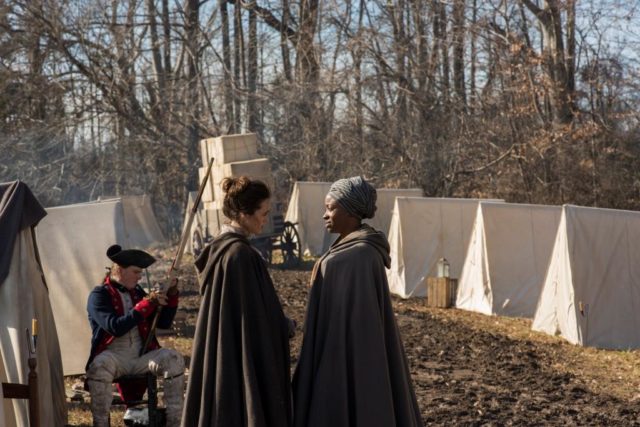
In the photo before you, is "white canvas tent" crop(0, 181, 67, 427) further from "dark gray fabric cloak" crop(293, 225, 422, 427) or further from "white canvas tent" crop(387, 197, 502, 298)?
"white canvas tent" crop(387, 197, 502, 298)

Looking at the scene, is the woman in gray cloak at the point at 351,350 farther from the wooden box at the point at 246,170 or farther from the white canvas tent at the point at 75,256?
the wooden box at the point at 246,170

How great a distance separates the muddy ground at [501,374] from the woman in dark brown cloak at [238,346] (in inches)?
90.9

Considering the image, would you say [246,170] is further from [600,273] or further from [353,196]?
[353,196]

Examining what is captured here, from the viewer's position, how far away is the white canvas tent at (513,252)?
541 inches

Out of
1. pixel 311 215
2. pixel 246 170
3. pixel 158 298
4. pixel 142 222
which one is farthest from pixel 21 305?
pixel 142 222

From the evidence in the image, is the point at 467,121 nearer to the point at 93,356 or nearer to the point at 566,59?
the point at 566,59

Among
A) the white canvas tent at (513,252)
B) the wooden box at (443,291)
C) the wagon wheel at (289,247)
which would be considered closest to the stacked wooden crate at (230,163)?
the wagon wheel at (289,247)

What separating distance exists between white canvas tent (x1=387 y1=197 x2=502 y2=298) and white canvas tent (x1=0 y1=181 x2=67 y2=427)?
34.3ft

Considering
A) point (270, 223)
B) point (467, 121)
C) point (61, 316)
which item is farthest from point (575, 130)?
point (61, 316)

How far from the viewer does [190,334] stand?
10.3 metres

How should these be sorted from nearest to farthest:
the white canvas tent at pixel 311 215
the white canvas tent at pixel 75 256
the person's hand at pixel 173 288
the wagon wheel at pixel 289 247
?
1. the person's hand at pixel 173 288
2. the white canvas tent at pixel 75 256
3. the wagon wheel at pixel 289 247
4. the white canvas tent at pixel 311 215

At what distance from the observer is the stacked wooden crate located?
16.4 meters

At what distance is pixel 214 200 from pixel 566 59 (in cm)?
836

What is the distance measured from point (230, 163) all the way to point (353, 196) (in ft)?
41.0
